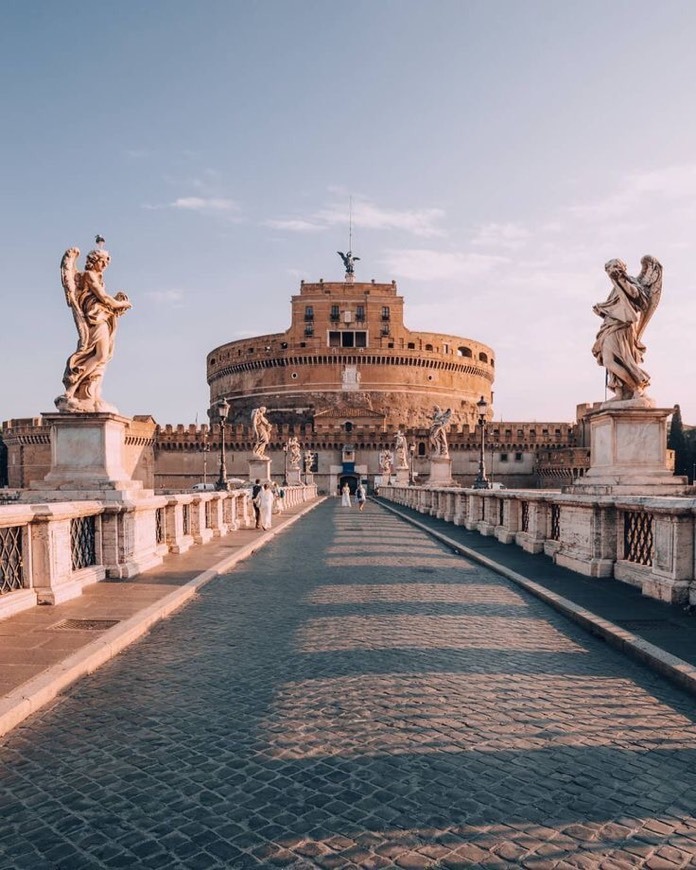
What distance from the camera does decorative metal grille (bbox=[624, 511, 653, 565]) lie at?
786cm

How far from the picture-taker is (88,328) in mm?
9750

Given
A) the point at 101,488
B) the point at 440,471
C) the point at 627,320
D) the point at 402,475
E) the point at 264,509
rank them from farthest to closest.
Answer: the point at 402,475, the point at 440,471, the point at 264,509, the point at 627,320, the point at 101,488

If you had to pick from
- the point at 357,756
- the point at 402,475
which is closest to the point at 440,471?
the point at 402,475

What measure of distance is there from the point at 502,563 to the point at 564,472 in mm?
63556

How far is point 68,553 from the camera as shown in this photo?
7496 mm

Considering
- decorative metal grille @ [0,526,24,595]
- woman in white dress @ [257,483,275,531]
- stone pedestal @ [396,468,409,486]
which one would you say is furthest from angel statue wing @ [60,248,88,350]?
stone pedestal @ [396,468,409,486]

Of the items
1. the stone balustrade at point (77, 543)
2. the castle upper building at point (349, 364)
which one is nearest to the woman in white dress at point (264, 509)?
the stone balustrade at point (77, 543)

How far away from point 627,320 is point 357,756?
7.84 metres

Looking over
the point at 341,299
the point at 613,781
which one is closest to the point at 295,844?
the point at 613,781

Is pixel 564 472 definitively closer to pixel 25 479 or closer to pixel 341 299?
pixel 341 299

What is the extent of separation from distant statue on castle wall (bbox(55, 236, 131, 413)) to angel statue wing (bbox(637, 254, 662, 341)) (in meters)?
7.45

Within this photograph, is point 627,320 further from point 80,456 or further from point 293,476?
point 293,476

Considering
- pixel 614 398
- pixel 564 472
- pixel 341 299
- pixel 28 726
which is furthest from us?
pixel 341 299

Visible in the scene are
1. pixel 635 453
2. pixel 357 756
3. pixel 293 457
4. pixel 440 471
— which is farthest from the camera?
pixel 293 457
